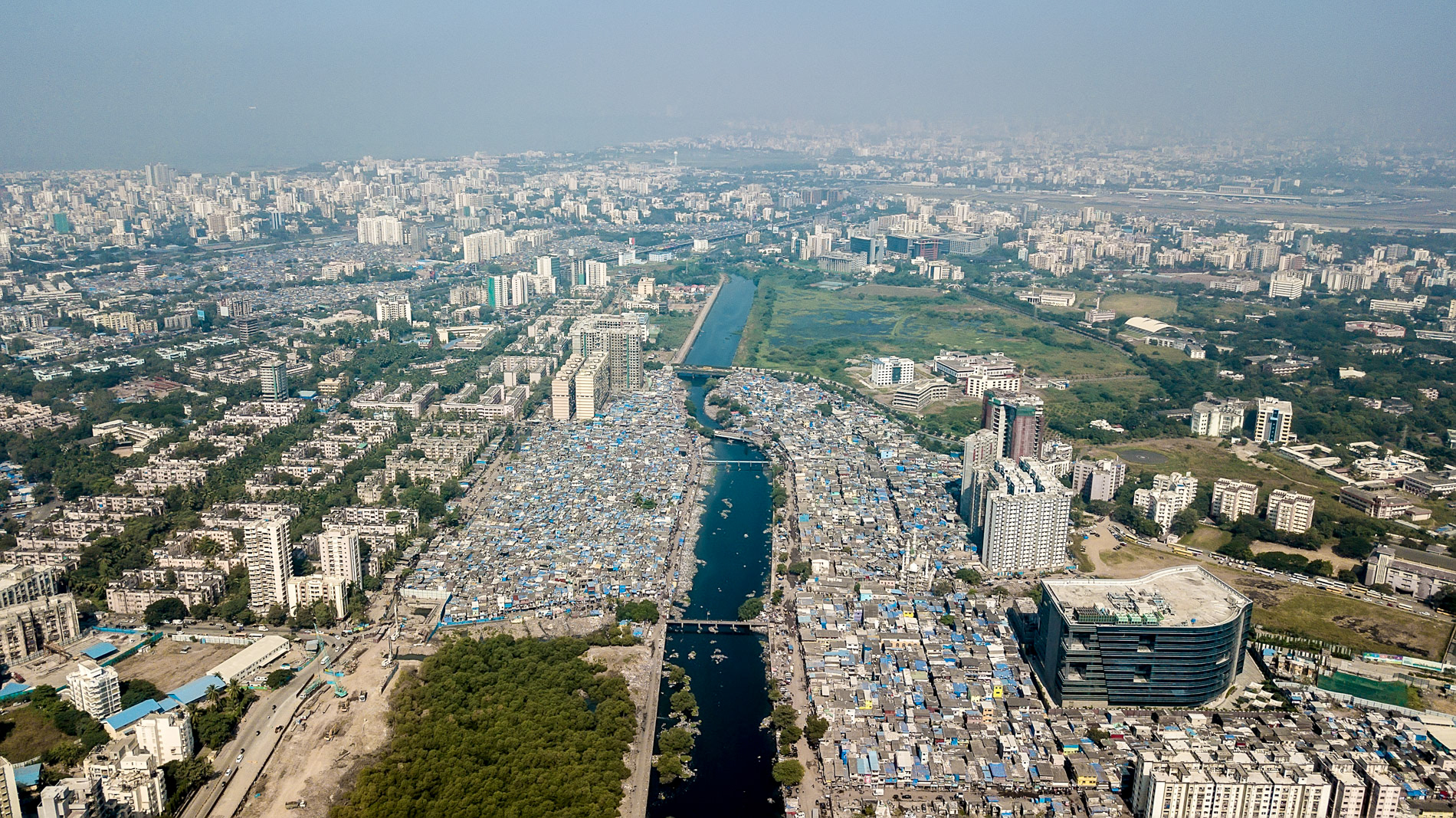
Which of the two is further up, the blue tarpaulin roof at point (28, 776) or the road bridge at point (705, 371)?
the road bridge at point (705, 371)

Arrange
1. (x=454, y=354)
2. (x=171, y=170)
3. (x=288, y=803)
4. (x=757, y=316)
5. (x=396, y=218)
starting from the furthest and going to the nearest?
(x=171, y=170) < (x=396, y=218) < (x=757, y=316) < (x=454, y=354) < (x=288, y=803)

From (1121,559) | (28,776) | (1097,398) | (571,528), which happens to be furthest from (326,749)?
(1097,398)

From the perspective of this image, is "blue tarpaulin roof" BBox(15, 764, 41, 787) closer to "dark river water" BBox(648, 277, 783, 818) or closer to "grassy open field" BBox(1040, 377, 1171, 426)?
"dark river water" BBox(648, 277, 783, 818)

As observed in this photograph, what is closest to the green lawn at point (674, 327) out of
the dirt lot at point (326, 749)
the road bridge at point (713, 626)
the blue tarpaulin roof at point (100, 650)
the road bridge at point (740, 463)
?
the road bridge at point (740, 463)

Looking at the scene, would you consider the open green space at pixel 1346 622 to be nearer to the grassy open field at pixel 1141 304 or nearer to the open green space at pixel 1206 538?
the open green space at pixel 1206 538

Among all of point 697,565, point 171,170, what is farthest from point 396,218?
point 697,565

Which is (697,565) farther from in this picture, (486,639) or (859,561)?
(486,639)
